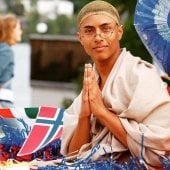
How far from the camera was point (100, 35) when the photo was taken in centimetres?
256

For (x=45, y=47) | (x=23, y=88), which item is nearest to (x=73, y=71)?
(x=45, y=47)

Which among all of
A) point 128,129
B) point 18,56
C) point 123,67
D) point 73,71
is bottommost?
point 128,129

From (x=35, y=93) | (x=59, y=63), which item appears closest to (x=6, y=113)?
(x=59, y=63)

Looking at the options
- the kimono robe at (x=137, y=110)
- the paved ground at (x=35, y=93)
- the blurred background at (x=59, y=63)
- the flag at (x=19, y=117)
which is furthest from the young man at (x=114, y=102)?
the paved ground at (x=35, y=93)

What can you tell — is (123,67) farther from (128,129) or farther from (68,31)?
(68,31)

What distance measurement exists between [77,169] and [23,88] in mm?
9177

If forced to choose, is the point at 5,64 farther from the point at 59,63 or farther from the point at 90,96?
the point at 59,63

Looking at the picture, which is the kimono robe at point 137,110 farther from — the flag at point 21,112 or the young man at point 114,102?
→ the flag at point 21,112

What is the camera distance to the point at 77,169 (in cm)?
247

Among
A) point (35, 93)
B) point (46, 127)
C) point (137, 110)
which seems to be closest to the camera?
point (137, 110)

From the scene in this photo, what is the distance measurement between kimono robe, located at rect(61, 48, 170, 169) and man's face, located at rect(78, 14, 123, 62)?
7cm

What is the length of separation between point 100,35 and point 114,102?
0.26m

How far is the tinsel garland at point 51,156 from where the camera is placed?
8.05ft

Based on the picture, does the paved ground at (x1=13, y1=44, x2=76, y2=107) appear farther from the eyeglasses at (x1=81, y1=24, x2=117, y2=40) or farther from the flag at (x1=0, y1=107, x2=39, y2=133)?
the eyeglasses at (x1=81, y1=24, x2=117, y2=40)
